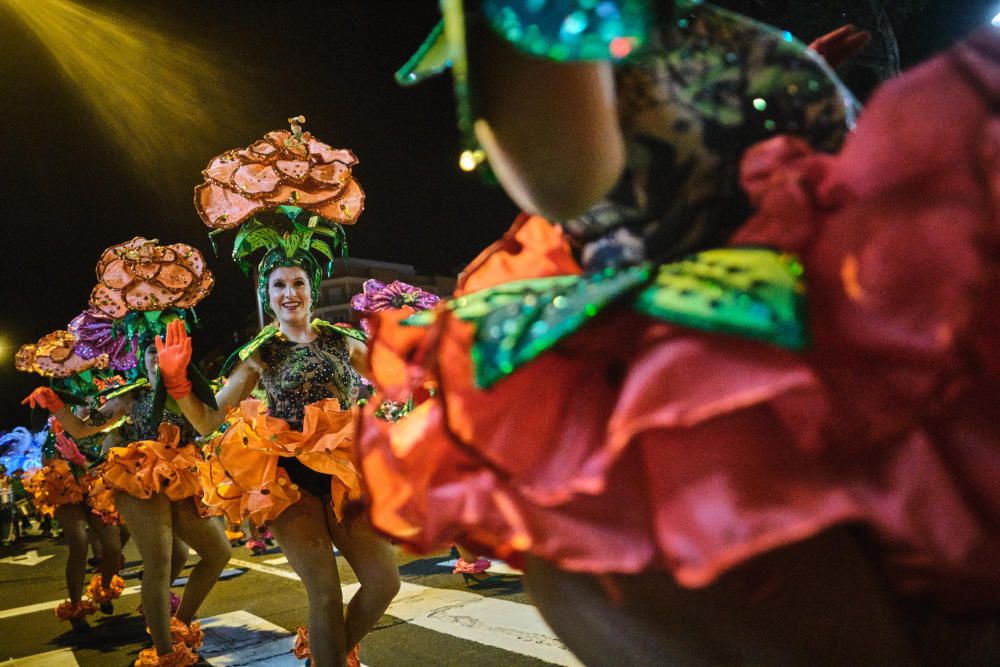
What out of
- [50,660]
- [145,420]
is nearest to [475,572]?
[145,420]

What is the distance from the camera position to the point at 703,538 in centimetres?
80

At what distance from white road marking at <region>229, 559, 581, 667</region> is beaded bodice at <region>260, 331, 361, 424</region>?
4.97 ft

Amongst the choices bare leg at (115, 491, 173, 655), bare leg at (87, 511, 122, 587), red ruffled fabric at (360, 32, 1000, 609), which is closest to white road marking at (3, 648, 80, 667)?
bare leg at (115, 491, 173, 655)

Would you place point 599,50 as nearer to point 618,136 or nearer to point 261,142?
point 618,136

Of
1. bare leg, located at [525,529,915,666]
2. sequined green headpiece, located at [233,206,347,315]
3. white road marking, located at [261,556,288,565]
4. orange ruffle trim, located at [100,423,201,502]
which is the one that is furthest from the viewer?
white road marking, located at [261,556,288,565]

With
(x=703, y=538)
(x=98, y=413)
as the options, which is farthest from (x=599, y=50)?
(x=98, y=413)

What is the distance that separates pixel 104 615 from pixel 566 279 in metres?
6.91

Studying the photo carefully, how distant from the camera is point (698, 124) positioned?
1.08 metres

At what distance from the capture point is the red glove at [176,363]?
10.5 feet

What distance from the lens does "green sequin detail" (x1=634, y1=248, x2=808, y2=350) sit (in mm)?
823

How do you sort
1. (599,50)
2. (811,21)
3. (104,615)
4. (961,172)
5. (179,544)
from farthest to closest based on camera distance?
(811,21), (104,615), (179,544), (599,50), (961,172)

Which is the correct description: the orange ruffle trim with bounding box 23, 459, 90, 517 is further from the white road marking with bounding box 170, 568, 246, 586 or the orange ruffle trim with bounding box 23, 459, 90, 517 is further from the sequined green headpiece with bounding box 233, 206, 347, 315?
the sequined green headpiece with bounding box 233, 206, 347, 315

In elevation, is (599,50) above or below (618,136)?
above

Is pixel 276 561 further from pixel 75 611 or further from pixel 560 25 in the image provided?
pixel 560 25
